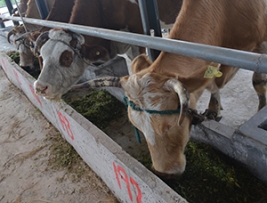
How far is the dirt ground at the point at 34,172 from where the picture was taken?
2.63 meters

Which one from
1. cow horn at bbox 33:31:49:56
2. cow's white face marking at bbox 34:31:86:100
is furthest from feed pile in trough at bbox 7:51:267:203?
cow horn at bbox 33:31:49:56

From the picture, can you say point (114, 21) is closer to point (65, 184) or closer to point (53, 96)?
point (53, 96)

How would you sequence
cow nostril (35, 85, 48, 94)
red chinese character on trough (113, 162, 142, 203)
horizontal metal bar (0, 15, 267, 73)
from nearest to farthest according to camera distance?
horizontal metal bar (0, 15, 267, 73) → red chinese character on trough (113, 162, 142, 203) → cow nostril (35, 85, 48, 94)

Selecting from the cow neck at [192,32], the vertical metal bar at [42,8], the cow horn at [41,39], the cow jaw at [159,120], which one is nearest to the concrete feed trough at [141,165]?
the cow jaw at [159,120]

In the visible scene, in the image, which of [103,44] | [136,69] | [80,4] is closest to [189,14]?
Result: [136,69]

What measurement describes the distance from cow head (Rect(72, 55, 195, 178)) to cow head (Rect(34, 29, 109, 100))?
1.47 metres

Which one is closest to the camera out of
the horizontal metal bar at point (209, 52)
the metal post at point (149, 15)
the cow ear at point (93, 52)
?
the horizontal metal bar at point (209, 52)

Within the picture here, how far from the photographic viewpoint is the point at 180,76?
5.67ft

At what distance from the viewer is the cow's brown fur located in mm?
1670

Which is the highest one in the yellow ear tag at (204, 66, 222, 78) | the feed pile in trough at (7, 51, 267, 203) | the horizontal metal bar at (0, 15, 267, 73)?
the horizontal metal bar at (0, 15, 267, 73)

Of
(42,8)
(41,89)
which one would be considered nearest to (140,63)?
(41,89)

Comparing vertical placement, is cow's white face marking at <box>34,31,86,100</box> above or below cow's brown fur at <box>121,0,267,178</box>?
below

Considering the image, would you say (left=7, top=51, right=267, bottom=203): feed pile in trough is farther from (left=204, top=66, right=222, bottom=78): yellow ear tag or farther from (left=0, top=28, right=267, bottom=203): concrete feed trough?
(left=204, top=66, right=222, bottom=78): yellow ear tag

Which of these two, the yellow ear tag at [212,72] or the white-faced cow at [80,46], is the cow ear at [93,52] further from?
the yellow ear tag at [212,72]
